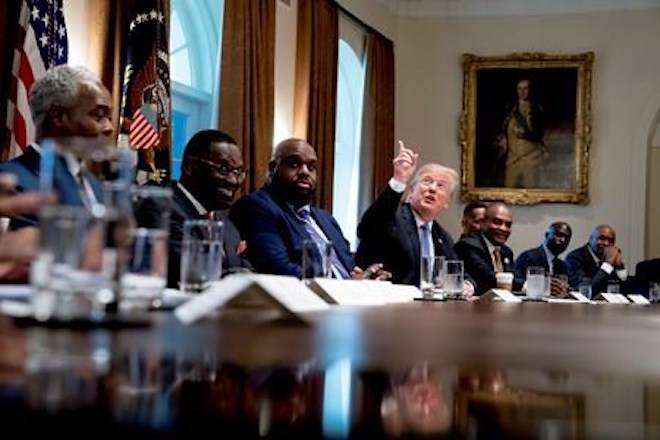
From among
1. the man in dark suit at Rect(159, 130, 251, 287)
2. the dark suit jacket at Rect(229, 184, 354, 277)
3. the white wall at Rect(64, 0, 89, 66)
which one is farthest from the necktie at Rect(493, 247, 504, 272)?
the white wall at Rect(64, 0, 89, 66)

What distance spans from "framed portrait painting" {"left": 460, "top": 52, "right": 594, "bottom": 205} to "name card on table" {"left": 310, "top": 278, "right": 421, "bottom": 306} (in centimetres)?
815

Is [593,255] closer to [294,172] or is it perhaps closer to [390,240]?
[390,240]

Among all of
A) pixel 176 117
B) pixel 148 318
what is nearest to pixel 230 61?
pixel 176 117

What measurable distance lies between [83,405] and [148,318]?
2.73ft

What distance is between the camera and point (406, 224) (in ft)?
19.1

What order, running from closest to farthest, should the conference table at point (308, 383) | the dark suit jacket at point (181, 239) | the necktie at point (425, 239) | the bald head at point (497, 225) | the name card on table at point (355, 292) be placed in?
1. the conference table at point (308, 383)
2. the name card on table at point (355, 292)
3. the dark suit jacket at point (181, 239)
4. the necktie at point (425, 239)
5. the bald head at point (497, 225)

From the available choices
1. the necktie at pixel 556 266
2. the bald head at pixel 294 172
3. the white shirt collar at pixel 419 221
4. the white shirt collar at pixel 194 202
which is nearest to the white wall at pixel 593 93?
the necktie at pixel 556 266

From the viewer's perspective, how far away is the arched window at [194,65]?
8.21 m

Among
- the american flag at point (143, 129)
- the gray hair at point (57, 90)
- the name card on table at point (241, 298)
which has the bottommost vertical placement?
the name card on table at point (241, 298)

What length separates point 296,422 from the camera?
739mm

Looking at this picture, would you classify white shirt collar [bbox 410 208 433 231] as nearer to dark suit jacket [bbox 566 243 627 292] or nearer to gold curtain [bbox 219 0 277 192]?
gold curtain [bbox 219 0 277 192]

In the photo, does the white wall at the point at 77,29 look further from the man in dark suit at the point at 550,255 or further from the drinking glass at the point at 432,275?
the man in dark suit at the point at 550,255

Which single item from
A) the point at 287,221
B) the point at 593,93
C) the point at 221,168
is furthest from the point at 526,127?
the point at 221,168

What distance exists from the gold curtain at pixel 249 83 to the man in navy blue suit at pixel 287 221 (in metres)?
2.68
